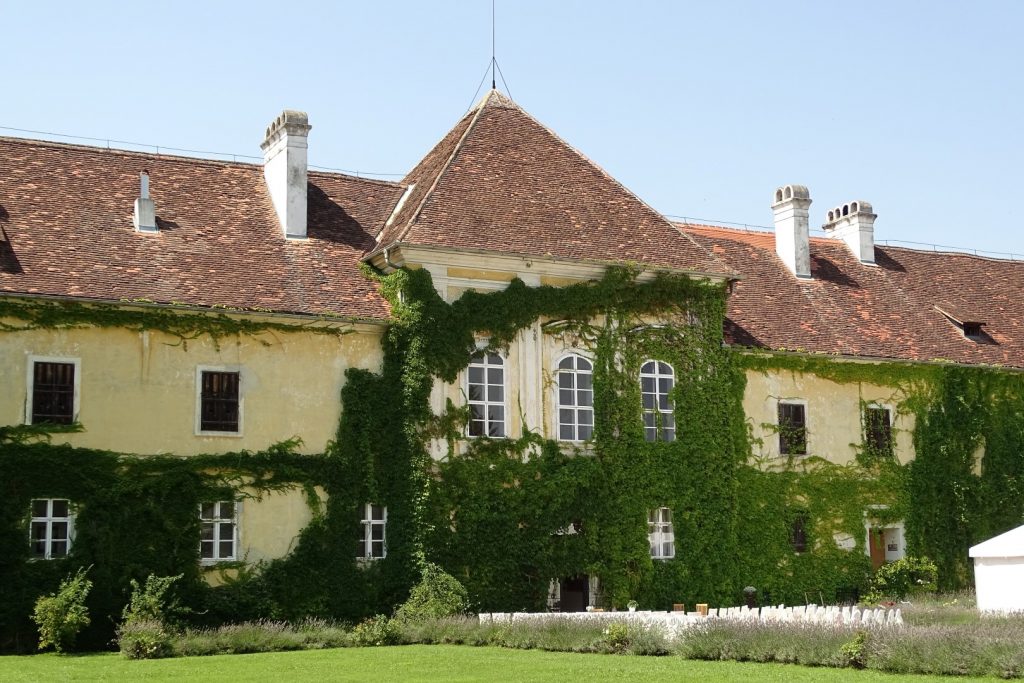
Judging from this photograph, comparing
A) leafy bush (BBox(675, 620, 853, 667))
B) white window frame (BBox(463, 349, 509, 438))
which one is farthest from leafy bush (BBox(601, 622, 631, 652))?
white window frame (BBox(463, 349, 509, 438))

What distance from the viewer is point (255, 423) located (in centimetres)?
2925

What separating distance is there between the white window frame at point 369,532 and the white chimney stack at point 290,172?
676cm

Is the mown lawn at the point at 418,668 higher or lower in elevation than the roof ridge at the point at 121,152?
lower

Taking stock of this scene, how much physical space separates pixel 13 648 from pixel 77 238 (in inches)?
336

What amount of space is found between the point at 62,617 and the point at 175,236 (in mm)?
8977

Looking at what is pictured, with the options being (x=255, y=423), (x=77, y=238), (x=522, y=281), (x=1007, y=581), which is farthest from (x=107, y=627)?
(x=1007, y=581)

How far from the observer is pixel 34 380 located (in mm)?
27578

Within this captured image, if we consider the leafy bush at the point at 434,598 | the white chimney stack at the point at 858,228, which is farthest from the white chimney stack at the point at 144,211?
the white chimney stack at the point at 858,228

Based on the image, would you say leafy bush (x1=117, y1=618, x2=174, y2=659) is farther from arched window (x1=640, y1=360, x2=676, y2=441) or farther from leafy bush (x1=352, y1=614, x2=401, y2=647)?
arched window (x1=640, y1=360, x2=676, y2=441)

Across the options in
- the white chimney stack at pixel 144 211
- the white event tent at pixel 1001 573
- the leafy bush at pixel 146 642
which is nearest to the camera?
the leafy bush at pixel 146 642

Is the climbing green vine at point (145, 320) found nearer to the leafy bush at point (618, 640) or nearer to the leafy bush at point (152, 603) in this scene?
the leafy bush at point (152, 603)

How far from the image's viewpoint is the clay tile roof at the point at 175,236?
94.7 ft

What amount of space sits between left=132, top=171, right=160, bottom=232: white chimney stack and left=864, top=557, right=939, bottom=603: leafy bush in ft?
64.1

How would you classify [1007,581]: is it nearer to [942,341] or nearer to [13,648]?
[942,341]
